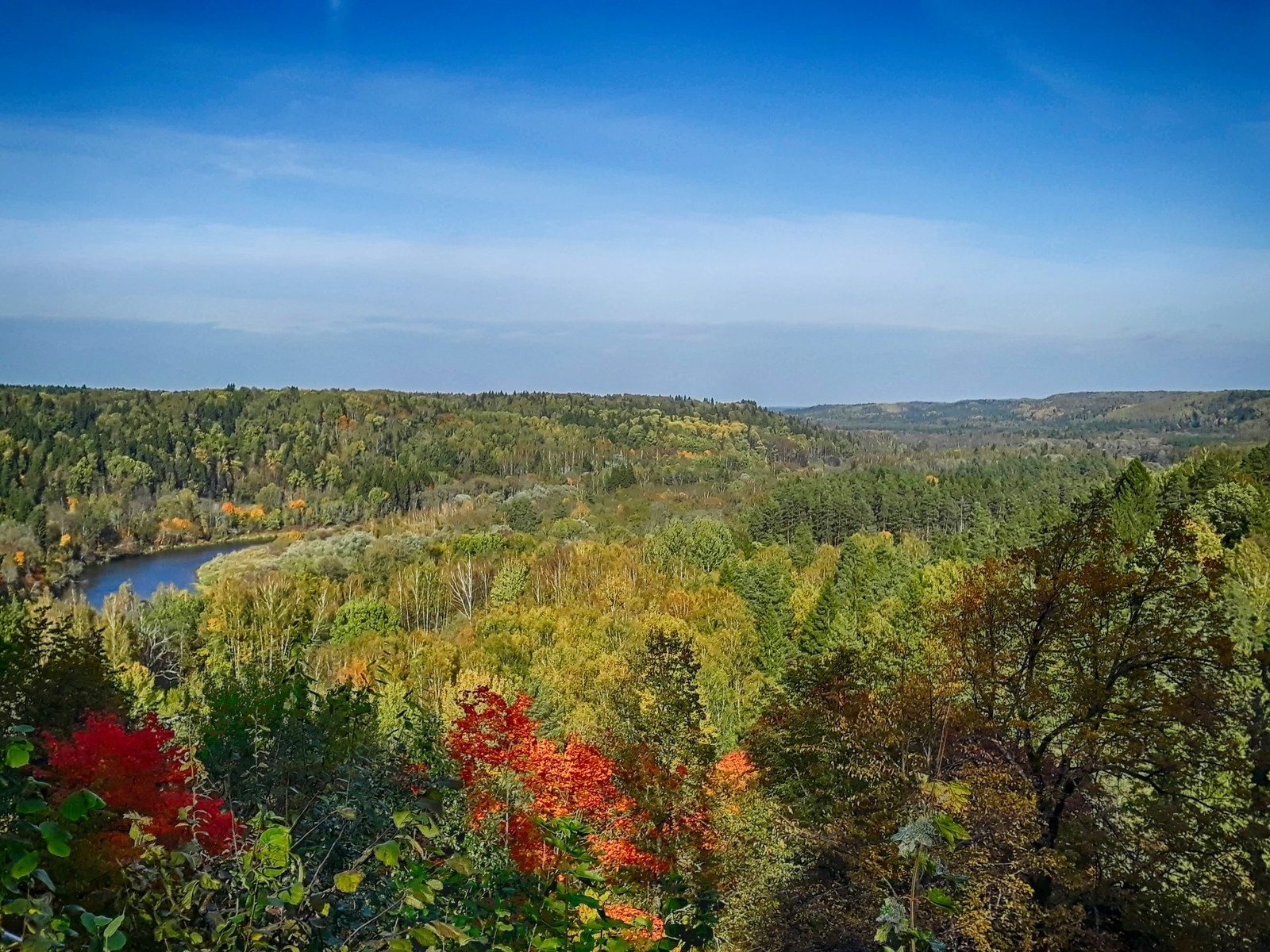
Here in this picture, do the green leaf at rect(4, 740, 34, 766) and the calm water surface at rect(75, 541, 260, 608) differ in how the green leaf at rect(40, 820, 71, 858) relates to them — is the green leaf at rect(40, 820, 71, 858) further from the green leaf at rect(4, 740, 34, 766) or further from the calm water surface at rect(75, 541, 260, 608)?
the calm water surface at rect(75, 541, 260, 608)

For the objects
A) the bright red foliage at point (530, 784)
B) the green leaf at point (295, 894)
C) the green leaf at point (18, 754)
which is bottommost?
the bright red foliage at point (530, 784)

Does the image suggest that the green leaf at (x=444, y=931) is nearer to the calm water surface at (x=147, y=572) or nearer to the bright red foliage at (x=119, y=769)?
the bright red foliage at (x=119, y=769)

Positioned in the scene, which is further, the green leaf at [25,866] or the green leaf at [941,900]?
the green leaf at [941,900]

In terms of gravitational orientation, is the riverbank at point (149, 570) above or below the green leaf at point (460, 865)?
below

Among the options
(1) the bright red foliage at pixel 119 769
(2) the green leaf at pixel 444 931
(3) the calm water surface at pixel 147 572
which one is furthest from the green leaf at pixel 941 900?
(3) the calm water surface at pixel 147 572

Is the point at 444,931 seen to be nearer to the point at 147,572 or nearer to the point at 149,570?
the point at 147,572

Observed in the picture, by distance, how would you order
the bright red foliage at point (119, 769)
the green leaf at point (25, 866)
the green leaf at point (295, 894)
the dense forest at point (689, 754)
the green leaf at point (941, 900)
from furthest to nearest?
the bright red foliage at point (119, 769)
the dense forest at point (689, 754)
the green leaf at point (941, 900)
the green leaf at point (295, 894)
the green leaf at point (25, 866)

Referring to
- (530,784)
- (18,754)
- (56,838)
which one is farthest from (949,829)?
(530,784)
